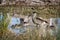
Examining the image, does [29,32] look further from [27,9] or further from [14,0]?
[14,0]

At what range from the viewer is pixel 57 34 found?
1568 mm

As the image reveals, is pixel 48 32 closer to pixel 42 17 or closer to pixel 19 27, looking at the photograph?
pixel 42 17

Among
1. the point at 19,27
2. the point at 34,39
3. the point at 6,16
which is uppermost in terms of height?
the point at 6,16

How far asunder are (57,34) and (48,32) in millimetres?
92

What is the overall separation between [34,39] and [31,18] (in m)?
0.21

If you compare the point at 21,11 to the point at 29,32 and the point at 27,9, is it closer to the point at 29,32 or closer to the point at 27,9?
the point at 27,9

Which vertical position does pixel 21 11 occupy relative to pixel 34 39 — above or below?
above

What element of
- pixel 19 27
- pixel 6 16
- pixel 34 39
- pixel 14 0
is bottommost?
pixel 34 39

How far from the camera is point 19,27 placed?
158cm

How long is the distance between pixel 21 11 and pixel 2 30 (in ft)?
0.89

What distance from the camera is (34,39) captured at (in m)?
1.57

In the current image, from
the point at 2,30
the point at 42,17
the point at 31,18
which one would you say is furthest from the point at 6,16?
the point at 42,17

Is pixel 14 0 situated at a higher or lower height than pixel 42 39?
higher

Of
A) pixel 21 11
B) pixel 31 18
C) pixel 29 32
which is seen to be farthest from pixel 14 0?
pixel 29 32
